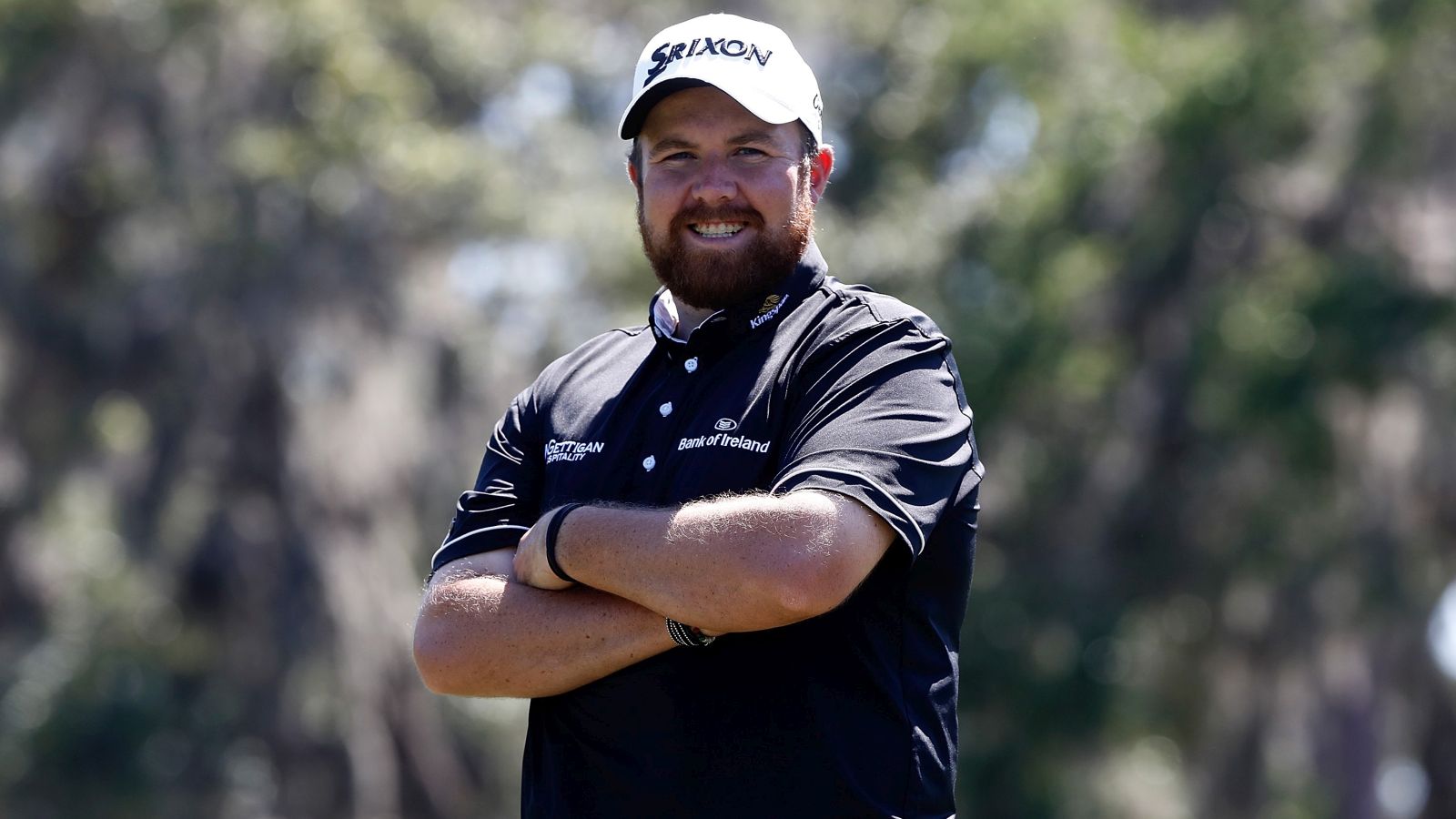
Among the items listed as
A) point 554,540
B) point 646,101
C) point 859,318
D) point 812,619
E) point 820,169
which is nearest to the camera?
point 812,619

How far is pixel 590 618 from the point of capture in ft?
9.49

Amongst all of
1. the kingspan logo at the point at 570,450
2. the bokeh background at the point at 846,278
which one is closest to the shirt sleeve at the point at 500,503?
the kingspan logo at the point at 570,450

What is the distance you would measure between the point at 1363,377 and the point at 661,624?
11480mm

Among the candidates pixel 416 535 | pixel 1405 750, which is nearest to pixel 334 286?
pixel 416 535

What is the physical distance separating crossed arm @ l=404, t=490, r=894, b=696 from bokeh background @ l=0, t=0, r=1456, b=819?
11408 mm

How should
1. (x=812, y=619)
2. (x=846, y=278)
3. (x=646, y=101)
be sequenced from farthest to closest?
(x=846, y=278) < (x=646, y=101) < (x=812, y=619)

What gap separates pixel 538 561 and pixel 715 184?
2.22 feet

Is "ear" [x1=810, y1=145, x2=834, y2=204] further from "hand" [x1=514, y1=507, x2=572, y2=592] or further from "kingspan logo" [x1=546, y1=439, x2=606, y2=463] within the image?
"hand" [x1=514, y1=507, x2=572, y2=592]

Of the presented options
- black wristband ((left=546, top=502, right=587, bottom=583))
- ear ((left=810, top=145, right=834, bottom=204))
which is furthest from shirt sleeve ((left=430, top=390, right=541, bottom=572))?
ear ((left=810, top=145, right=834, bottom=204))

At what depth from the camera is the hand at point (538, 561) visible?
2.96 meters

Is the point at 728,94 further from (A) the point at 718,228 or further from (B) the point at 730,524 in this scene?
(B) the point at 730,524

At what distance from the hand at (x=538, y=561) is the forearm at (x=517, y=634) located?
0.04 feet

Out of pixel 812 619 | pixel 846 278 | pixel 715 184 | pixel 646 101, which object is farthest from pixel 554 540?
pixel 846 278

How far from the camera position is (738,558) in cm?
273
